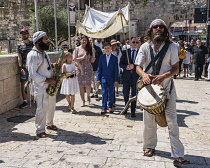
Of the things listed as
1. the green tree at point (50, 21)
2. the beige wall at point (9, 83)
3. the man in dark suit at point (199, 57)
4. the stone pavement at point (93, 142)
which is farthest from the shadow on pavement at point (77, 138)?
the green tree at point (50, 21)

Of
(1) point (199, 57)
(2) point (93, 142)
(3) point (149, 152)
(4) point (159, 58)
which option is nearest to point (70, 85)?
(2) point (93, 142)

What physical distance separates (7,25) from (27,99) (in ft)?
95.1

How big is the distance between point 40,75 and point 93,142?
1490 millimetres

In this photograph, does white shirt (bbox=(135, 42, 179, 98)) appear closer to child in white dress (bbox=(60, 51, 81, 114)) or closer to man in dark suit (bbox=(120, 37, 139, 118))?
man in dark suit (bbox=(120, 37, 139, 118))

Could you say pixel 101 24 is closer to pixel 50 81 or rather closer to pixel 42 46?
pixel 42 46

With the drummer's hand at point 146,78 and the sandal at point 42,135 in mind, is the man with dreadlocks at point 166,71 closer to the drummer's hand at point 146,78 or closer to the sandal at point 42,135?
the drummer's hand at point 146,78

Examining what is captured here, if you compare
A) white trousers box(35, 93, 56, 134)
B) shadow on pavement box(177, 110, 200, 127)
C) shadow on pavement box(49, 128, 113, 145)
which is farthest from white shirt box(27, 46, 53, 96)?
shadow on pavement box(177, 110, 200, 127)

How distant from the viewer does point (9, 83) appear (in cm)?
674

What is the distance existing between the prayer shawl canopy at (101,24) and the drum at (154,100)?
4791mm

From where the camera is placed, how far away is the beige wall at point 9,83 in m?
6.40

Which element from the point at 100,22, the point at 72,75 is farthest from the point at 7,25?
the point at 72,75

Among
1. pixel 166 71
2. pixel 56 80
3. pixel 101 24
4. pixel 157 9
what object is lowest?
pixel 56 80

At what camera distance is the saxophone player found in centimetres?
450

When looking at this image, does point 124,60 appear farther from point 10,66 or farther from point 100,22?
point 100,22
